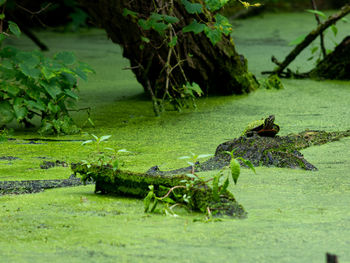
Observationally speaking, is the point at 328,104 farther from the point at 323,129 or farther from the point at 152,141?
the point at 152,141

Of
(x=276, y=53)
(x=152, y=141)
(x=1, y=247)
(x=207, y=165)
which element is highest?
(x=1, y=247)

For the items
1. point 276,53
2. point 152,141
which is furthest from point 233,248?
point 276,53

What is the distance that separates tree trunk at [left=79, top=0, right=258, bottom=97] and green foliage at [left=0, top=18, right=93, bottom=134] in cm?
56

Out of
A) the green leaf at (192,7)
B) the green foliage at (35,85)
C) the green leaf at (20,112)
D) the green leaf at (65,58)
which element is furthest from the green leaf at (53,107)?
the green leaf at (192,7)

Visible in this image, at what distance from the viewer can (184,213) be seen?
174 centimetres

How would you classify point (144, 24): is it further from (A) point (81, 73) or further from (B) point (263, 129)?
(B) point (263, 129)

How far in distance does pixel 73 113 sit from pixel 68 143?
31.8 inches

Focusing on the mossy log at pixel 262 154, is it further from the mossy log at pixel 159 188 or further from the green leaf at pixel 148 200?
the green leaf at pixel 148 200

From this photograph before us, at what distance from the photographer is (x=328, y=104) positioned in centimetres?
375

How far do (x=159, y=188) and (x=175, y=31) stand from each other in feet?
7.11

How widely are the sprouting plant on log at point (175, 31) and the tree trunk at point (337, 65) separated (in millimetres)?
1288

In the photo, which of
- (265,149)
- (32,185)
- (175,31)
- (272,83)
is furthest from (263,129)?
(272,83)

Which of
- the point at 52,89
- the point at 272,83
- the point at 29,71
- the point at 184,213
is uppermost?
the point at 184,213

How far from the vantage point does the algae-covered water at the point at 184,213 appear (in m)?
1.45
